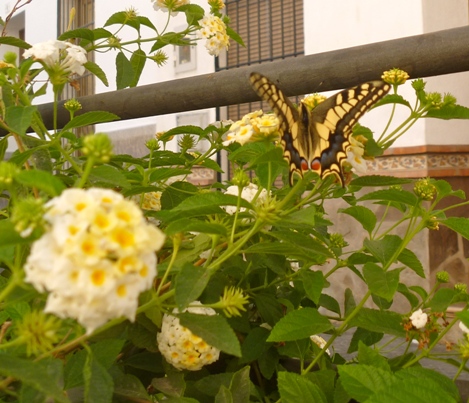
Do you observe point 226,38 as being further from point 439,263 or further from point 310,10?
point 310,10

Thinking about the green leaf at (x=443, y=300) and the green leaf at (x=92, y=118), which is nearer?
the green leaf at (x=92, y=118)

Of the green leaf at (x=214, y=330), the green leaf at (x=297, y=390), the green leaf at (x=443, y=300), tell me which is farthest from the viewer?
the green leaf at (x=443, y=300)

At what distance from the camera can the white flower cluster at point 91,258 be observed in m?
0.30

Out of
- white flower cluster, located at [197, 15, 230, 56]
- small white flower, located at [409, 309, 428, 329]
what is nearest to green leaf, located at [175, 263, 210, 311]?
small white flower, located at [409, 309, 428, 329]

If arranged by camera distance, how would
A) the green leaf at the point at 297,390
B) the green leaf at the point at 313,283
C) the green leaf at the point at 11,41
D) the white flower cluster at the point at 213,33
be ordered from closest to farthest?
the green leaf at the point at 297,390 → the green leaf at the point at 313,283 → the green leaf at the point at 11,41 → the white flower cluster at the point at 213,33

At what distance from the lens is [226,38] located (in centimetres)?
125

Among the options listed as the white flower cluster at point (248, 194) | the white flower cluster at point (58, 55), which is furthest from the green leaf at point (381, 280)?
the white flower cluster at point (58, 55)

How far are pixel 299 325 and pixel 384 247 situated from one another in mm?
161

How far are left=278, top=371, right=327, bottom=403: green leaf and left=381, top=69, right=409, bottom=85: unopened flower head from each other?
326 mm

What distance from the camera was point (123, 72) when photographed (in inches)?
44.2

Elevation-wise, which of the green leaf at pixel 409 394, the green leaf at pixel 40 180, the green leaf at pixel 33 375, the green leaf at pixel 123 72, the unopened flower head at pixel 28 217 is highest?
the green leaf at pixel 123 72

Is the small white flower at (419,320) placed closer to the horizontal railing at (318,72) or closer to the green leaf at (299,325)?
the green leaf at (299,325)

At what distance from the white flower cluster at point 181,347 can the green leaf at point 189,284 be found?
107mm

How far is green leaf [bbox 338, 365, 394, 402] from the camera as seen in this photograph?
0.47 metres
